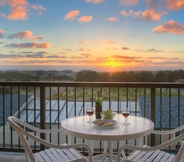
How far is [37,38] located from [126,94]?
11.1 feet

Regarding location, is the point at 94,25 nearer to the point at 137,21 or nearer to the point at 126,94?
the point at 137,21

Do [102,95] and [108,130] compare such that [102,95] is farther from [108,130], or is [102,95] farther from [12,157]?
[12,157]

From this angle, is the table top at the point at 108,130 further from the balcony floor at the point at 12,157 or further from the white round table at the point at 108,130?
the balcony floor at the point at 12,157

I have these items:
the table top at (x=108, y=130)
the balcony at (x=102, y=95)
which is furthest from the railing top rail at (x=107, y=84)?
the table top at (x=108, y=130)

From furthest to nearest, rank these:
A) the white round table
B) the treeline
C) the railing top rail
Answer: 1. the treeline
2. the railing top rail
3. the white round table

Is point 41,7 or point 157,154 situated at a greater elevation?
point 41,7

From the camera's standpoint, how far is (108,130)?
1.93m

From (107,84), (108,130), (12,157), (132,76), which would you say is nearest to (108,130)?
(108,130)

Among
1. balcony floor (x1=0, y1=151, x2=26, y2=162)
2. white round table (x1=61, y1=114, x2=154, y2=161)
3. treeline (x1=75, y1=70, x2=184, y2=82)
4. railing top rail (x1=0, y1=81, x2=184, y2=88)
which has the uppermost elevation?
treeline (x1=75, y1=70, x2=184, y2=82)

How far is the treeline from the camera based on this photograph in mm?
3709

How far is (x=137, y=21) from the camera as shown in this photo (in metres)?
5.07

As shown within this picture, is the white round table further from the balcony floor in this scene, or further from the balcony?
the balcony floor

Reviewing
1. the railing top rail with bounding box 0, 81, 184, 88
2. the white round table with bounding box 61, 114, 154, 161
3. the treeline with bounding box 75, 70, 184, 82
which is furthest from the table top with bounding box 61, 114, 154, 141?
the treeline with bounding box 75, 70, 184, 82

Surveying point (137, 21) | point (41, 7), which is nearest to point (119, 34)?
point (137, 21)
